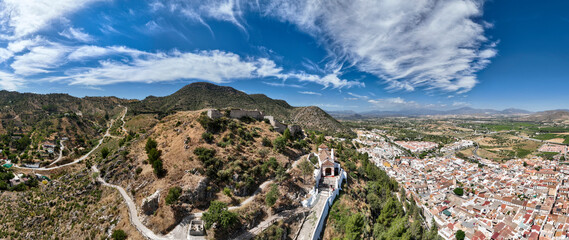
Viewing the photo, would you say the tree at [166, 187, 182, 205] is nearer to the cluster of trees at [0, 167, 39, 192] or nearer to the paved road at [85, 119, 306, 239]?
the paved road at [85, 119, 306, 239]

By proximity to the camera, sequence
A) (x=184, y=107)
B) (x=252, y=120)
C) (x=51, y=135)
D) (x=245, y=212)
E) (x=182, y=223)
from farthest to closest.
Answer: (x=184, y=107) < (x=51, y=135) < (x=252, y=120) < (x=245, y=212) < (x=182, y=223)

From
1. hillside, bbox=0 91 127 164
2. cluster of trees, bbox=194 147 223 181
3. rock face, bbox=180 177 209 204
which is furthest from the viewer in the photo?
hillside, bbox=0 91 127 164

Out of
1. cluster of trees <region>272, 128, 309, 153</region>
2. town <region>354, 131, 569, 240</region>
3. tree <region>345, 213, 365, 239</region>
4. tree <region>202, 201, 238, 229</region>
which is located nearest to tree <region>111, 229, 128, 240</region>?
tree <region>202, 201, 238, 229</region>

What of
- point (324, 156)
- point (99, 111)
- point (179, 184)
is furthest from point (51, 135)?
point (324, 156)

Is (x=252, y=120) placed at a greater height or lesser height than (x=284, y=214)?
greater

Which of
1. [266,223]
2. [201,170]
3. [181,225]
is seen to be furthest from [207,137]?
[266,223]

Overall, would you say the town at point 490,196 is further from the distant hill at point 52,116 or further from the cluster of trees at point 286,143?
the distant hill at point 52,116

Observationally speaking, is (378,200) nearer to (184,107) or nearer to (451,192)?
(451,192)
